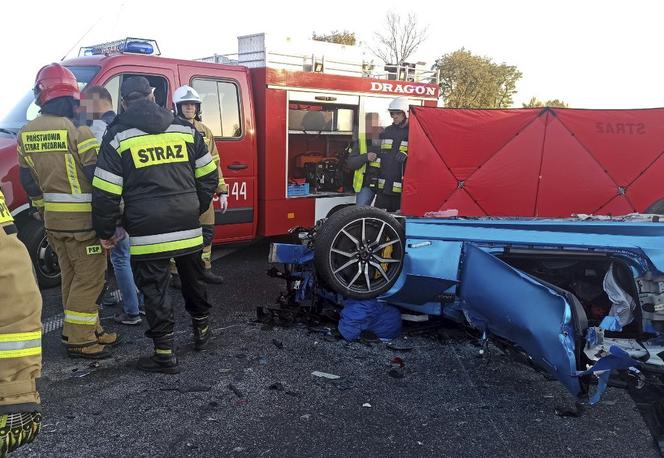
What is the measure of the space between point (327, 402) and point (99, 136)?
2.73 m

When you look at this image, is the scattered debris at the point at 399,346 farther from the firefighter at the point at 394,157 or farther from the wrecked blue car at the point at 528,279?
the firefighter at the point at 394,157

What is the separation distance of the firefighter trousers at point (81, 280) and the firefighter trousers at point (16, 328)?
244cm

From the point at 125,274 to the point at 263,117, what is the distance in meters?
2.66

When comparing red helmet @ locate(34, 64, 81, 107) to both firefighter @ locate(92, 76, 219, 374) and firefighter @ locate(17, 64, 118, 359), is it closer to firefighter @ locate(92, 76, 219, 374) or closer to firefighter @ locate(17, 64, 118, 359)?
firefighter @ locate(17, 64, 118, 359)

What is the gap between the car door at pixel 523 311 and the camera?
2689 millimetres

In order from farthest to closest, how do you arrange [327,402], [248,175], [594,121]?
[248,175]
[594,121]
[327,402]

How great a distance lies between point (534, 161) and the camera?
5746 millimetres

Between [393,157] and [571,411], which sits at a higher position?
[393,157]

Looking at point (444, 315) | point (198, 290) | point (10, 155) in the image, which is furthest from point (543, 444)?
point (10, 155)

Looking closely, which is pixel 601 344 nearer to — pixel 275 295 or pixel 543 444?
pixel 543 444

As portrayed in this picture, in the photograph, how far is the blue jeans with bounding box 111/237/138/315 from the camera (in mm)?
Result: 4348

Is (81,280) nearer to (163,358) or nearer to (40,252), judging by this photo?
(163,358)

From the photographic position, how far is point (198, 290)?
3.90m

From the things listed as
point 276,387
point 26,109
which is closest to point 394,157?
point 276,387
